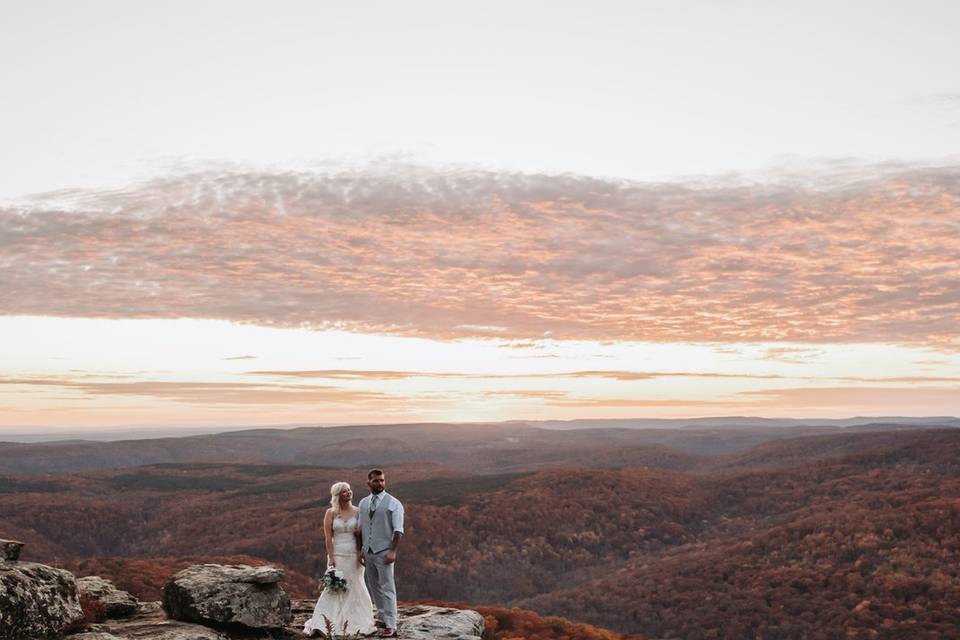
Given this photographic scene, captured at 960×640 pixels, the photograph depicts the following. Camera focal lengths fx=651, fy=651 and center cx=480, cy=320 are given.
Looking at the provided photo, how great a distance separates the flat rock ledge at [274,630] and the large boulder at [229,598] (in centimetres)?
23

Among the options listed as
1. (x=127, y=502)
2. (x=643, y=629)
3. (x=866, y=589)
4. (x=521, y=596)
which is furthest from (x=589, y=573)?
(x=127, y=502)

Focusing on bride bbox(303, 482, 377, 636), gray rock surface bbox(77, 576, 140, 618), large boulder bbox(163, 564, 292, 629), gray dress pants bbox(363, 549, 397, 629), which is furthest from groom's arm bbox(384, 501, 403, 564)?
gray rock surface bbox(77, 576, 140, 618)

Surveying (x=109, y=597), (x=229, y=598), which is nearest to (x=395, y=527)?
(x=229, y=598)

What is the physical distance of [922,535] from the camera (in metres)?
36.9

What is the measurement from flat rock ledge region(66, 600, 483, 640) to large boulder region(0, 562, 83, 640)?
0.43m

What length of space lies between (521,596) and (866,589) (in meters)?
19.6

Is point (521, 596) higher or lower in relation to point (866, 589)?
lower

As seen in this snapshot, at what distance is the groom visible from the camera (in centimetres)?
1342

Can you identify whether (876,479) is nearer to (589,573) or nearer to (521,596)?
(589,573)

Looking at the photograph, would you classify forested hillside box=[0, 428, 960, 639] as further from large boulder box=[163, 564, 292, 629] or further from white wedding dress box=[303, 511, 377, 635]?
white wedding dress box=[303, 511, 377, 635]

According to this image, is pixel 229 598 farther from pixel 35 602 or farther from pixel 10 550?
pixel 10 550

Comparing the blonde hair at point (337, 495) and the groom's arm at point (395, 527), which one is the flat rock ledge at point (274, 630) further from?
the blonde hair at point (337, 495)

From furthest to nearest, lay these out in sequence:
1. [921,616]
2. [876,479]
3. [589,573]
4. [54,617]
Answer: [876,479] → [589,573] → [921,616] → [54,617]

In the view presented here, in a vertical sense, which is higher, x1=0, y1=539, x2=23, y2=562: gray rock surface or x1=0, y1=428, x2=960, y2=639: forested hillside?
x1=0, y1=539, x2=23, y2=562: gray rock surface
